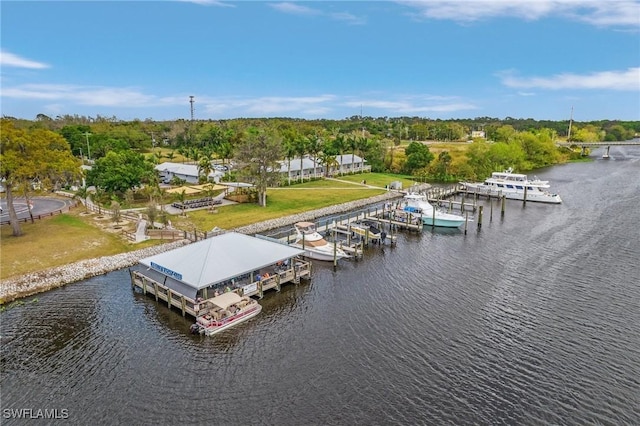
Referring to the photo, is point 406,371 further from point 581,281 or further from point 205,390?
point 581,281

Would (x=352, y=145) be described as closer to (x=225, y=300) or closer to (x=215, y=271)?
(x=215, y=271)

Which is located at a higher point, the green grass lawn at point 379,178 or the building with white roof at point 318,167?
the building with white roof at point 318,167

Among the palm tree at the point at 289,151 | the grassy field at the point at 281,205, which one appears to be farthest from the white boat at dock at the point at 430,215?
the palm tree at the point at 289,151

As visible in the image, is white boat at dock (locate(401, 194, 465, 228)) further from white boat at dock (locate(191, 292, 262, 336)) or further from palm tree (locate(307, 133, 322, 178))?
palm tree (locate(307, 133, 322, 178))

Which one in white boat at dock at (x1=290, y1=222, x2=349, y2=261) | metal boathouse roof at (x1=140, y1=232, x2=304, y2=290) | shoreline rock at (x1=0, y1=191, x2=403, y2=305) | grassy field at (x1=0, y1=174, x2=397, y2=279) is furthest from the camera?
white boat at dock at (x1=290, y1=222, x2=349, y2=261)

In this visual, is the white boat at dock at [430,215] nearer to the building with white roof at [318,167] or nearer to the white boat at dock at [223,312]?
the building with white roof at [318,167]

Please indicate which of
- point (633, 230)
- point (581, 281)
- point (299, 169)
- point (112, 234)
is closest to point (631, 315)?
point (581, 281)

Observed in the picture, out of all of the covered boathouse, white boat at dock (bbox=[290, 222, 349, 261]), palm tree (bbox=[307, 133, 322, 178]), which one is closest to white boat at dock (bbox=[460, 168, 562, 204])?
palm tree (bbox=[307, 133, 322, 178])
